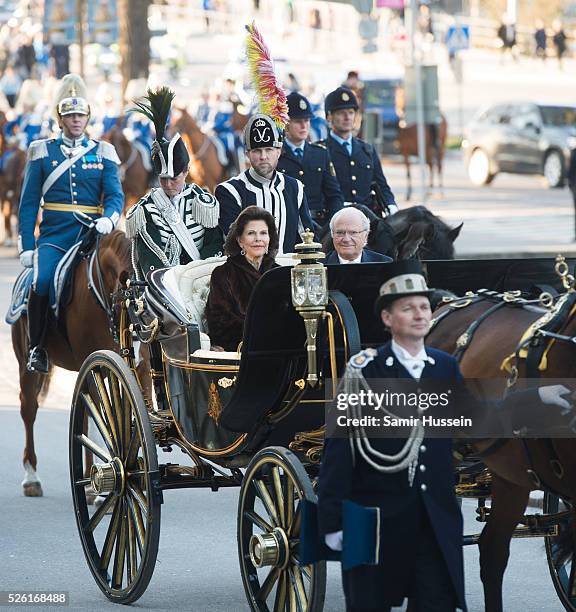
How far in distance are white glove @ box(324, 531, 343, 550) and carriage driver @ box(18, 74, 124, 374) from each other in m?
5.03

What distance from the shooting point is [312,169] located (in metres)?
11.8

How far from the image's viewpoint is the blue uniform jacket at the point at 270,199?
876 centimetres

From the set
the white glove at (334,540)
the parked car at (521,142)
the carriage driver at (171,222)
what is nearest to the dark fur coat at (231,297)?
the carriage driver at (171,222)

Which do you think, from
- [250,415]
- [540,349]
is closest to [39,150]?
[250,415]

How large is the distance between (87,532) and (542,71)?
5797 cm

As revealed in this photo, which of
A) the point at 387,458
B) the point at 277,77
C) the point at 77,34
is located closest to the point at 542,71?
the point at 77,34

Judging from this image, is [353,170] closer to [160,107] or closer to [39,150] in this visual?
[39,150]

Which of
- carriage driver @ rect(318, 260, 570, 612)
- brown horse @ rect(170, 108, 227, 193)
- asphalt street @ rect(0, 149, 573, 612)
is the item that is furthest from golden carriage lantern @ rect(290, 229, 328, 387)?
brown horse @ rect(170, 108, 227, 193)

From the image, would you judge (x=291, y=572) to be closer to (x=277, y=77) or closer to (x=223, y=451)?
(x=223, y=451)

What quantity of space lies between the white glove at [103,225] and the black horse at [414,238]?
1.33 metres

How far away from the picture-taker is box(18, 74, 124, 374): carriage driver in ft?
33.9

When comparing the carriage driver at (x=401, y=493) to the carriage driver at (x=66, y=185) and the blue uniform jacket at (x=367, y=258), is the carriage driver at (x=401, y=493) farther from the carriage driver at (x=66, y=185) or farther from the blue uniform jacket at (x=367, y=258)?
the carriage driver at (x=66, y=185)

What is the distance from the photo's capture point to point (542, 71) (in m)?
63.9

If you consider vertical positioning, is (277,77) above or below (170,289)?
above
